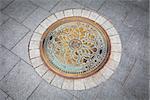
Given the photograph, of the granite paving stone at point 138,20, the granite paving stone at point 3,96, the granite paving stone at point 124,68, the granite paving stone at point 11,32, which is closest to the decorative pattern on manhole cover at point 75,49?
the granite paving stone at point 124,68

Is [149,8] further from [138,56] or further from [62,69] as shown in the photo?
[62,69]

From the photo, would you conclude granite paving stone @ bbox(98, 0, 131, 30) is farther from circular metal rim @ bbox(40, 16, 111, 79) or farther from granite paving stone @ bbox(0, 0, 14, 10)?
granite paving stone @ bbox(0, 0, 14, 10)

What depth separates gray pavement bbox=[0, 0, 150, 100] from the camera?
15.2 feet

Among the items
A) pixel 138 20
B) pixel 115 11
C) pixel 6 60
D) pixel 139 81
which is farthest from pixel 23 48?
pixel 138 20

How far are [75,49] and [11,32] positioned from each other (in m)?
1.80

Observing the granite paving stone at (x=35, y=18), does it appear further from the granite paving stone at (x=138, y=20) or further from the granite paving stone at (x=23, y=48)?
the granite paving stone at (x=138, y=20)

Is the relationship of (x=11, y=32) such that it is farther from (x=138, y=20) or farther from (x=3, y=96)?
(x=138, y=20)

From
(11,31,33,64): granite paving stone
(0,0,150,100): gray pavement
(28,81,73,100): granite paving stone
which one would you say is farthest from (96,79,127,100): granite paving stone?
(11,31,33,64): granite paving stone

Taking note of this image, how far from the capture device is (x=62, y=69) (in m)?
4.91

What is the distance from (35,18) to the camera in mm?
5672

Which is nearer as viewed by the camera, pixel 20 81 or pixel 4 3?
pixel 20 81

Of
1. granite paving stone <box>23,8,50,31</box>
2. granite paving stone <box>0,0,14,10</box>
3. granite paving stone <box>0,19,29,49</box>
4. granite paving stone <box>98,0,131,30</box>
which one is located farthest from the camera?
granite paving stone <box>0,0,14,10</box>

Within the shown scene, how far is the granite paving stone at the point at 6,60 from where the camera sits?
16.1ft

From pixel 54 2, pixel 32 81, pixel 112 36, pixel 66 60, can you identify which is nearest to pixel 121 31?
pixel 112 36
